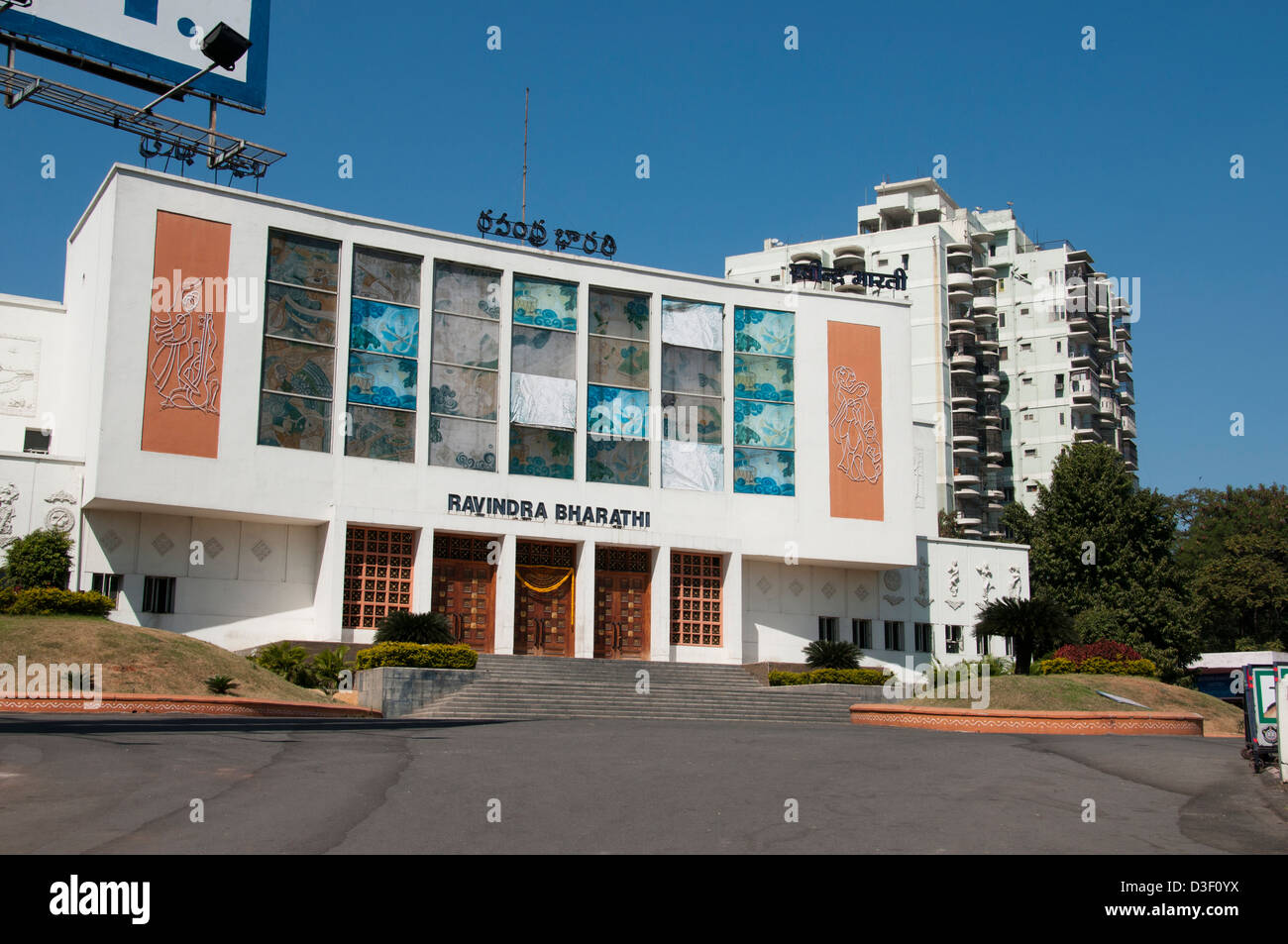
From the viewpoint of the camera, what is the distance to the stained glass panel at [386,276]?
37.7 metres

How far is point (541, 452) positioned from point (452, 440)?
2.87 m

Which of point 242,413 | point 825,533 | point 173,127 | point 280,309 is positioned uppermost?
point 173,127

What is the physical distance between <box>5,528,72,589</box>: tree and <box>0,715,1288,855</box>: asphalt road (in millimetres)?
12820

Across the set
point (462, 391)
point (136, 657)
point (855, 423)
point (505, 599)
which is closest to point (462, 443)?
point (462, 391)

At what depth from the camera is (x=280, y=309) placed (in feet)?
119

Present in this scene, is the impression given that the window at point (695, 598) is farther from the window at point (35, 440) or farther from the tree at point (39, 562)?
the window at point (35, 440)

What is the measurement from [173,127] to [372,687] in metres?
17.7

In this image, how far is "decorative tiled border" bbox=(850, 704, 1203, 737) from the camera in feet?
84.4

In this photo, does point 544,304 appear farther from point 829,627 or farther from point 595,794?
point 595,794

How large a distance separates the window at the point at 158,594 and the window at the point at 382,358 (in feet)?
20.2

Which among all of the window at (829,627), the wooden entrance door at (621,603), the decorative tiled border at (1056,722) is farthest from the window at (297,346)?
the decorative tiled border at (1056,722)

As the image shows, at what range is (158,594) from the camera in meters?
34.7
